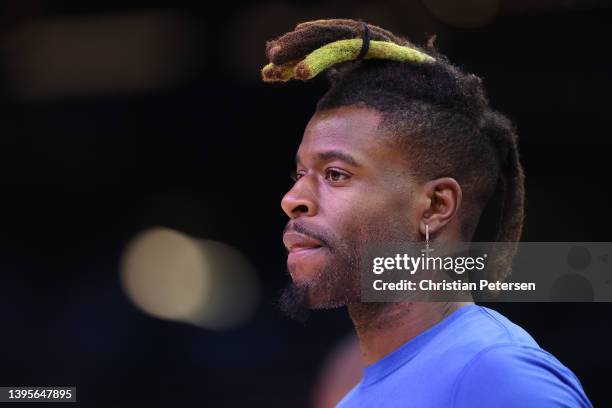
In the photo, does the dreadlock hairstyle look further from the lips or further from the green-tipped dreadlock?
the lips

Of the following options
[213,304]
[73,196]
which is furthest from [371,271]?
[73,196]

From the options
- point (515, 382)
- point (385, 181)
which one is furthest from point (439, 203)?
point (515, 382)

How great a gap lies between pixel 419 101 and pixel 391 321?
629 mm

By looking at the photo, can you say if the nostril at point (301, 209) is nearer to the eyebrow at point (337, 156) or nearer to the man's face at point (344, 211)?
the man's face at point (344, 211)

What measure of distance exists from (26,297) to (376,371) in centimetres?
409

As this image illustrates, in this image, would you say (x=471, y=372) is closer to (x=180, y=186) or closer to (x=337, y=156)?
(x=337, y=156)

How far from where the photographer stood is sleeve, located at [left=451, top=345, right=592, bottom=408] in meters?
1.69

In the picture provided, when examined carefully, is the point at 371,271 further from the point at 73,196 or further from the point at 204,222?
the point at 73,196

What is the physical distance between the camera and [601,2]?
447cm

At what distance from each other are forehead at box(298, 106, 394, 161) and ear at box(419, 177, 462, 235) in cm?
15

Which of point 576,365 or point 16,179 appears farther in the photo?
point 16,179

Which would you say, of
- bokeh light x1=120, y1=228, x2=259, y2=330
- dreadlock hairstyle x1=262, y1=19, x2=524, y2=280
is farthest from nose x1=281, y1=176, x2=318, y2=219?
bokeh light x1=120, y1=228, x2=259, y2=330

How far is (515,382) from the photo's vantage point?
1.72 meters

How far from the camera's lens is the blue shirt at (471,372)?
1720mm
